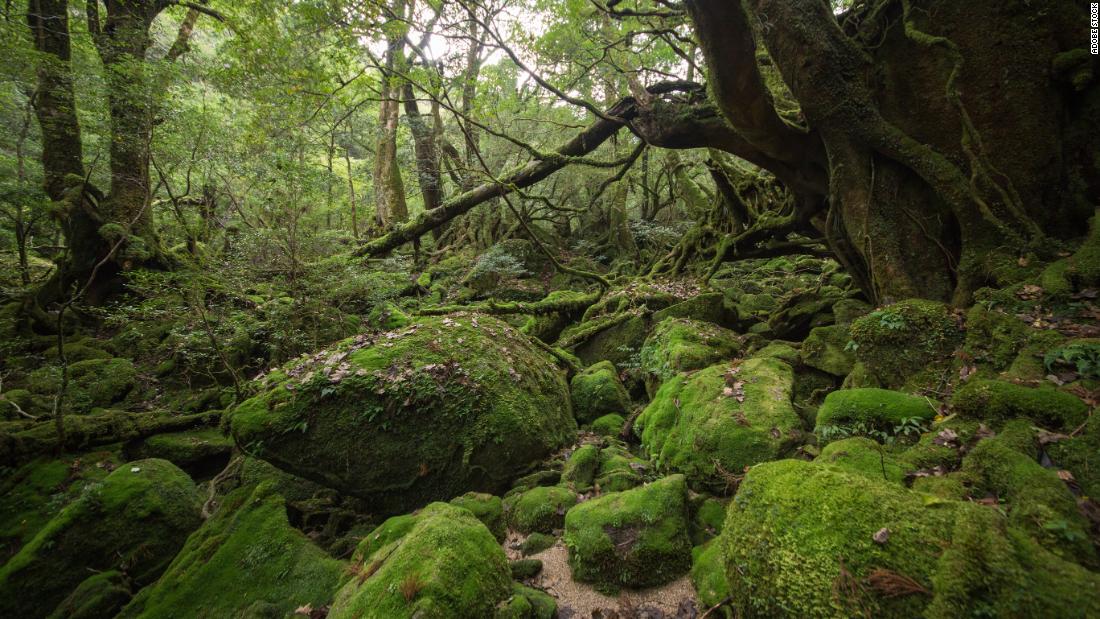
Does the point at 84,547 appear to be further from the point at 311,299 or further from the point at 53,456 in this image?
the point at 311,299

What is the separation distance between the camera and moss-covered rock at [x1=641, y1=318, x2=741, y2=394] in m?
5.86

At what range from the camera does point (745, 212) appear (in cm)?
895

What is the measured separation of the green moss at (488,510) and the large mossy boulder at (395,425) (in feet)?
2.25

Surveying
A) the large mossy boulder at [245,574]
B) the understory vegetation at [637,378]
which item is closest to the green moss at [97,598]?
the understory vegetation at [637,378]

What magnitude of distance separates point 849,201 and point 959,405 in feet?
11.0

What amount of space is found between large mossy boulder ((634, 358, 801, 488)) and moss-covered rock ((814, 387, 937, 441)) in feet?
1.25

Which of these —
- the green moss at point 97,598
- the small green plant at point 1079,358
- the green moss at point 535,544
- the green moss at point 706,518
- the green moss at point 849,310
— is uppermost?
the small green plant at point 1079,358

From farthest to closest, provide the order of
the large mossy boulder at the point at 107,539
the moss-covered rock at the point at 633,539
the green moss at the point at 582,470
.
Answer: the green moss at the point at 582,470 → the large mossy boulder at the point at 107,539 → the moss-covered rock at the point at 633,539

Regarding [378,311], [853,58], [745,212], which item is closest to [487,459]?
[378,311]

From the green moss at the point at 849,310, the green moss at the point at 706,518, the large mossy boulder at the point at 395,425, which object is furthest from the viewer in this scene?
the green moss at the point at 849,310

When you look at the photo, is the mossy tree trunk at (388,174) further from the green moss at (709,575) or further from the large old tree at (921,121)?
the green moss at (709,575)

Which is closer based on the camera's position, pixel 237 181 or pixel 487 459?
pixel 487 459

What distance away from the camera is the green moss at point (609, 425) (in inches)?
229

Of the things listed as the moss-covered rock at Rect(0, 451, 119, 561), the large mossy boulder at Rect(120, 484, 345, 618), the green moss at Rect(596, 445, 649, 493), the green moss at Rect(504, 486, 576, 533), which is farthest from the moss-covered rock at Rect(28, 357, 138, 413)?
the green moss at Rect(596, 445, 649, 493)
